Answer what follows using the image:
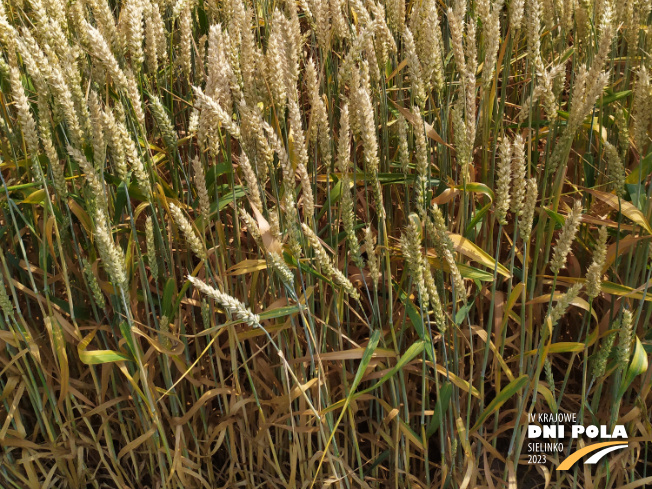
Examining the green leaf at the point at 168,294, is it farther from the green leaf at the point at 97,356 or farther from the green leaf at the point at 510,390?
the green leaf at the point at 510,390

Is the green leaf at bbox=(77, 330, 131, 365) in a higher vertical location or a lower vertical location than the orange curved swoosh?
higher

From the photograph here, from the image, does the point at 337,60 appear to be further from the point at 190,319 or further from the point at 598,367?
the point at 598,367

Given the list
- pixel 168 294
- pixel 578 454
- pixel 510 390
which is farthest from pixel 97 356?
pixel 578 454

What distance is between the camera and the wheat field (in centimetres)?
112

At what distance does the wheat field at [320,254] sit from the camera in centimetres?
112

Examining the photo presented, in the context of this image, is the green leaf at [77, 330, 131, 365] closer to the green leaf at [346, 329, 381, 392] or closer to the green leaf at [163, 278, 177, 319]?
the green leaf at [163, 278, 177, 319]

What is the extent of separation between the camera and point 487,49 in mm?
1189

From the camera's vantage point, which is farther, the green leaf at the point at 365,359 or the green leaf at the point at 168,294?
the green leaf at the point at 168,294

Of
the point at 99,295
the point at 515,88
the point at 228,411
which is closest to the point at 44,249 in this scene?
the point at 99,295

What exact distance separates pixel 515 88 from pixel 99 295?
1.29 meters

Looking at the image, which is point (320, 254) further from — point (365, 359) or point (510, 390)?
point (510, 390)

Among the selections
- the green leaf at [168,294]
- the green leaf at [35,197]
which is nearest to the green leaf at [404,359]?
the green leaf at [168,294]

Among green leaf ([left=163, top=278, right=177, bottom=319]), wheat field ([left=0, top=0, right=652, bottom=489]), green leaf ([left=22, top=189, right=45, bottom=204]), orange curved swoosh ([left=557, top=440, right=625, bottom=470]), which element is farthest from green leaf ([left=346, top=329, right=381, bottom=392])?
green leaf ([left=22, top=189, right=45, bottom=204])

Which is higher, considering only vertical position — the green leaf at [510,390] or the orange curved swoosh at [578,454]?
the green leaf at [510,390]
